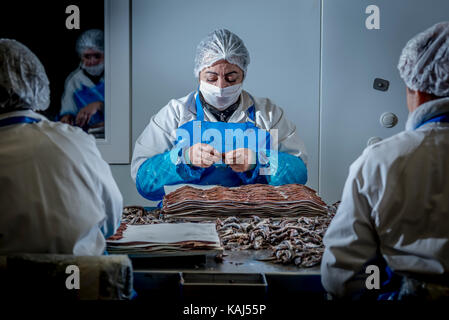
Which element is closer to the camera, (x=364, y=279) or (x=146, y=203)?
(x=364, y=279)

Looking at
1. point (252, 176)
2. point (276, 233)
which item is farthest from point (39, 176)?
point (252, 176)

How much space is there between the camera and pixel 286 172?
306 cm

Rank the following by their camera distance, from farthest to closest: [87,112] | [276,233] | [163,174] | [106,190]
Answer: [87,112], [163,174], [276,233], [106,190]

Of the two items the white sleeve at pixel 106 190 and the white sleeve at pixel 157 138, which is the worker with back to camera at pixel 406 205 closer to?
the white sleeve at pixel 106 190

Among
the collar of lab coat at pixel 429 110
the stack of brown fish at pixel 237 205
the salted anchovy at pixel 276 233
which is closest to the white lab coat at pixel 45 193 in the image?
the salted anchovy at pixel 276 233

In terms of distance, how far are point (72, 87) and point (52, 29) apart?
0.51m

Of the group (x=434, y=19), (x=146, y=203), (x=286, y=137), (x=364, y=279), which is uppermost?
(x=434, y=19)

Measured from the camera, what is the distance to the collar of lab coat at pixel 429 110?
5.01ft

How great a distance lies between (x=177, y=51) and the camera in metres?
4.41

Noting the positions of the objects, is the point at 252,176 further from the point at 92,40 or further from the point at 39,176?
the point at 92,40

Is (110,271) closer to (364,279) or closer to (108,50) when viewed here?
(364,279)

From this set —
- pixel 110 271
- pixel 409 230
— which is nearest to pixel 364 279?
pixel 409 230
